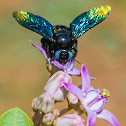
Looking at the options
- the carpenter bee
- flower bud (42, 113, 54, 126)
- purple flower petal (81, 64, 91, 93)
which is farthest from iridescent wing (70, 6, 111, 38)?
flower bud (42, 113, 54, 126)

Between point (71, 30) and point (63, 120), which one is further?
point (71, 30)

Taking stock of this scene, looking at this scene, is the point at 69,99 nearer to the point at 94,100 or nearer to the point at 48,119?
the point at 94,100

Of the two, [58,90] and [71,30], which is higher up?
[71,30]

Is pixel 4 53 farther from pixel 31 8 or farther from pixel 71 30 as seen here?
pixel 71 30

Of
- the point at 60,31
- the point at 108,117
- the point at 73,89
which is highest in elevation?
the point at 60,31

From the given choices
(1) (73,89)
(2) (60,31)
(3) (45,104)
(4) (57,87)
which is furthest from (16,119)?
(2) (60,31)

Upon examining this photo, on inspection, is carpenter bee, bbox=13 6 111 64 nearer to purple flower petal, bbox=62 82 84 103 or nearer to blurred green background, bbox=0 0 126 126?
purple flower petal, bbox=62 82 84 103

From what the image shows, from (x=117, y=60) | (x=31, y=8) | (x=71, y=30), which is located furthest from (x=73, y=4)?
(x=71, y=30)
